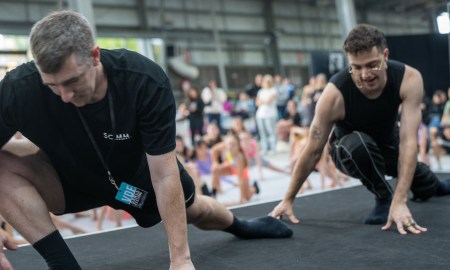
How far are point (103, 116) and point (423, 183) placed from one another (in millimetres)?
1674

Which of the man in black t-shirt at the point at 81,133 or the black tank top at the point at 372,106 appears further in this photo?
the black tank top at the point at 372,106

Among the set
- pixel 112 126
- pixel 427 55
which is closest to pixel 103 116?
pixel 112 126

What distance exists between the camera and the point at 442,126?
6.59m

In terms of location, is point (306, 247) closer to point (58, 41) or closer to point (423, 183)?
point (423, 183)

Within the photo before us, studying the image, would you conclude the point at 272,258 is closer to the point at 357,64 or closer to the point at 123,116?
the point at 123,116

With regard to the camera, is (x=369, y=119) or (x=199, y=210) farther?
(x=369, y=119)

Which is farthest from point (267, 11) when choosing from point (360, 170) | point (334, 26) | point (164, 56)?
point (360, 170)

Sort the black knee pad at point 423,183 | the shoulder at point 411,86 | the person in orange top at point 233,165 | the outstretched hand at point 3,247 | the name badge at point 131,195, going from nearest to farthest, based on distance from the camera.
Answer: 1. the outstretched hand at point 3,247
2. the name badge at point 131,195
3. the shoulder at point 411,86
4. the black knee pad at point 423,183
5. the person in orange top at point 233,165

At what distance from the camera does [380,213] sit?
232cm

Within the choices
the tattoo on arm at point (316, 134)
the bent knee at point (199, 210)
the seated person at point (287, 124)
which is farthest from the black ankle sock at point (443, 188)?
the seated person at point (287, 124)

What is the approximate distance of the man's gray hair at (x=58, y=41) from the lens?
1327 mm

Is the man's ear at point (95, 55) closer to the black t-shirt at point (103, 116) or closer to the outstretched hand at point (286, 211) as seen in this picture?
the black t-shirt at point (103, 116)

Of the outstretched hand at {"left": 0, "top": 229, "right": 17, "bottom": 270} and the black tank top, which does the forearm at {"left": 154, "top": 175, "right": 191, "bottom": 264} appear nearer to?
the outstretched hand at {"left": 0, "top": 229, "right": 17, "bottom": 270}

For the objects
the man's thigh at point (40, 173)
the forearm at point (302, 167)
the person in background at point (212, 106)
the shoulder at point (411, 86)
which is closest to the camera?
the man's thigh at point (40, 173)
